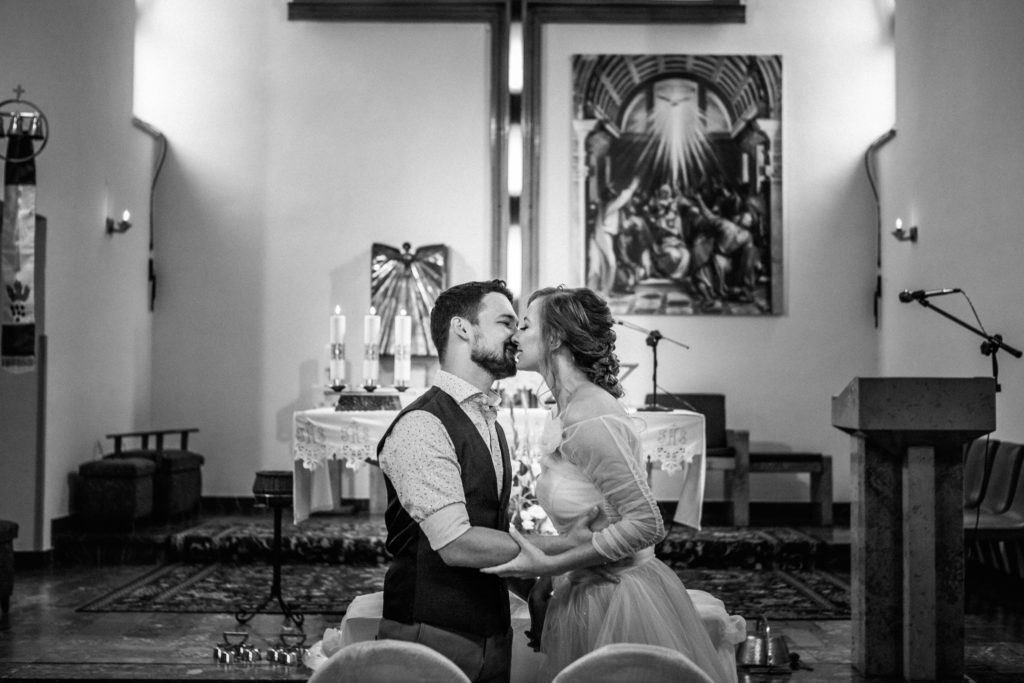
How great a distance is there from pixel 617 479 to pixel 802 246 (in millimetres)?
6815

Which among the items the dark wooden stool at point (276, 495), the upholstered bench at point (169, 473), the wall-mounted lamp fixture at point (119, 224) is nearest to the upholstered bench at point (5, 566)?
the dark wooden stool at point (276, 495)

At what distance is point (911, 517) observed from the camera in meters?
3.93

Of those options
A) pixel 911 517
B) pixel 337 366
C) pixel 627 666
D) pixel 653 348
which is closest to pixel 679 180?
pixel 653 348

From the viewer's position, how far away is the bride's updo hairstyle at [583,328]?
251cm

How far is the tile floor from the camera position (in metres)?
4.20

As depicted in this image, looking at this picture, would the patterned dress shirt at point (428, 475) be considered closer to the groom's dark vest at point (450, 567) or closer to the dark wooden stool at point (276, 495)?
the groom's dark vest at point (450, 567)

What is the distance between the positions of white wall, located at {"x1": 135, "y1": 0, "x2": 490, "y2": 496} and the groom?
6509 mm

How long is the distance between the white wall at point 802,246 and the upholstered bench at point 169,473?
3.10m

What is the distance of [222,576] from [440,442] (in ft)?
15.7

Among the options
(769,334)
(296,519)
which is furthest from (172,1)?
(769,334)

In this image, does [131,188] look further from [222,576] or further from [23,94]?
[222,576]

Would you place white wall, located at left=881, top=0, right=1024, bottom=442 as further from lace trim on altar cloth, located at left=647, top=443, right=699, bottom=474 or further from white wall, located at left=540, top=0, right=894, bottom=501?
lace trim on altar cloth, located at left=647, top=443, right=699, bottom=474

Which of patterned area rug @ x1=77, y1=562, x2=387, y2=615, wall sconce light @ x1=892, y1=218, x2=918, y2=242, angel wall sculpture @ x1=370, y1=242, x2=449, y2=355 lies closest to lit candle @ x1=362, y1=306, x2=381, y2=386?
patterned area rug @ x1=77, y1=562, x2=387, y2=615

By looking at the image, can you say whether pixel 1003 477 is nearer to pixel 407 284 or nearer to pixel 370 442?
pixel 370 442
